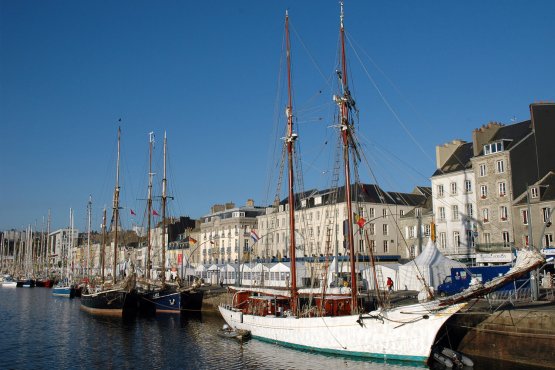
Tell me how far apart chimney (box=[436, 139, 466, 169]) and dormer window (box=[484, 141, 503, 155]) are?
9.06 m

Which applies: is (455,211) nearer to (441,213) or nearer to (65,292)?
(441,213)

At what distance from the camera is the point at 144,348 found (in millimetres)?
36375

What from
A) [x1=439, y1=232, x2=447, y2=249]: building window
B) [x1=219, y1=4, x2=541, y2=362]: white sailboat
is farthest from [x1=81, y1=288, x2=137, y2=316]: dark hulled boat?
[x1=439, y1=232, x2=447, y2=249]: building window

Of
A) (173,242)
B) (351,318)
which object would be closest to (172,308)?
(351,318)

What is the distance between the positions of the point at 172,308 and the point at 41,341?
18.5 m

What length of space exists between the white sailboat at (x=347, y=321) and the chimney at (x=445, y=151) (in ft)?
105

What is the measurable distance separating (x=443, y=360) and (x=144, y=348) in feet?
64.8

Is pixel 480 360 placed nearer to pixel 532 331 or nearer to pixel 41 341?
pixel 532 331

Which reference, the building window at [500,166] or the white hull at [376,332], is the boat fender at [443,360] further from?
the building window at [500,166]

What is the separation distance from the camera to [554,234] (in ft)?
167

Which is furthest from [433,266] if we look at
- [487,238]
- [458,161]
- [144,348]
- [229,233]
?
[229,233]

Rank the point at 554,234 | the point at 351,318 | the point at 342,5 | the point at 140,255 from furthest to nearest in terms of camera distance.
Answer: the point at 140,255
the point at 554,234
the point at 342,5
the point at 351,318

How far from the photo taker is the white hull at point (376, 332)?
89.8 feet

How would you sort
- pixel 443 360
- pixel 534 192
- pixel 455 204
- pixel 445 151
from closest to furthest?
pixel 443 360, pixel 534 192, pixel 455 204, pixel 445 151
